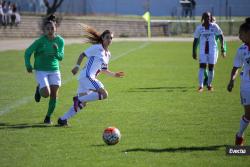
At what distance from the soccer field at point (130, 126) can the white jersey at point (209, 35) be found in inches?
45.8

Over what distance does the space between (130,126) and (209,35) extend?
7.62m

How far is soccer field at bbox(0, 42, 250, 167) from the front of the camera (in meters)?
8.99

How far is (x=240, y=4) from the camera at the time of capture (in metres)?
65.5

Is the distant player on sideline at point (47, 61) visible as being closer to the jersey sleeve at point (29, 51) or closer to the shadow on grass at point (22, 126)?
the jersey sleeve at point (29, 51)

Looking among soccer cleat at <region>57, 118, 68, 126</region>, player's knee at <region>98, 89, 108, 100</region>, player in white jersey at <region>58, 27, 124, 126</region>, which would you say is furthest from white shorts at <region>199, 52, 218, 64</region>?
soccer cleat at <region>57, 118, 68, 126</region>

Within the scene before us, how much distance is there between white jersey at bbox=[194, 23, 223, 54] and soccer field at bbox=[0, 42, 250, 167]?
3.81ft

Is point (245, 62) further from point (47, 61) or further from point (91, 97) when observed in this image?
point (47, 61)

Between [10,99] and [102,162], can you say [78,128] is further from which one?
[10,99]

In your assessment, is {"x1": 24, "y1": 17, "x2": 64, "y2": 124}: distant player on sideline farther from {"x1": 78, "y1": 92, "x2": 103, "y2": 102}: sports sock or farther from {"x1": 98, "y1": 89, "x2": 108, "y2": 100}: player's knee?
{"x1": 98, "y1": 89, "x2": 108, "y2": 100}: player's knee

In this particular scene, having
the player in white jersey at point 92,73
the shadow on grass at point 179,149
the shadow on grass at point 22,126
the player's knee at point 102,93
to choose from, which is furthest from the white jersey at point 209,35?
the shadow on grass at point 179,149

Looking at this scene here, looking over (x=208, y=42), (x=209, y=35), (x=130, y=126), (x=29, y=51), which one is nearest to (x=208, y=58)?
(x=208, y=42)

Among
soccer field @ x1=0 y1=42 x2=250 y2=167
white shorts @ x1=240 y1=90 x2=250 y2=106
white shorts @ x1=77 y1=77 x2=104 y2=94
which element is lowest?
soccer field @ x1=0 y1=42 x2=250 y2=167

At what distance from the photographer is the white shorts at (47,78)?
12.1 m

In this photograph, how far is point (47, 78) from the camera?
12.3 m
